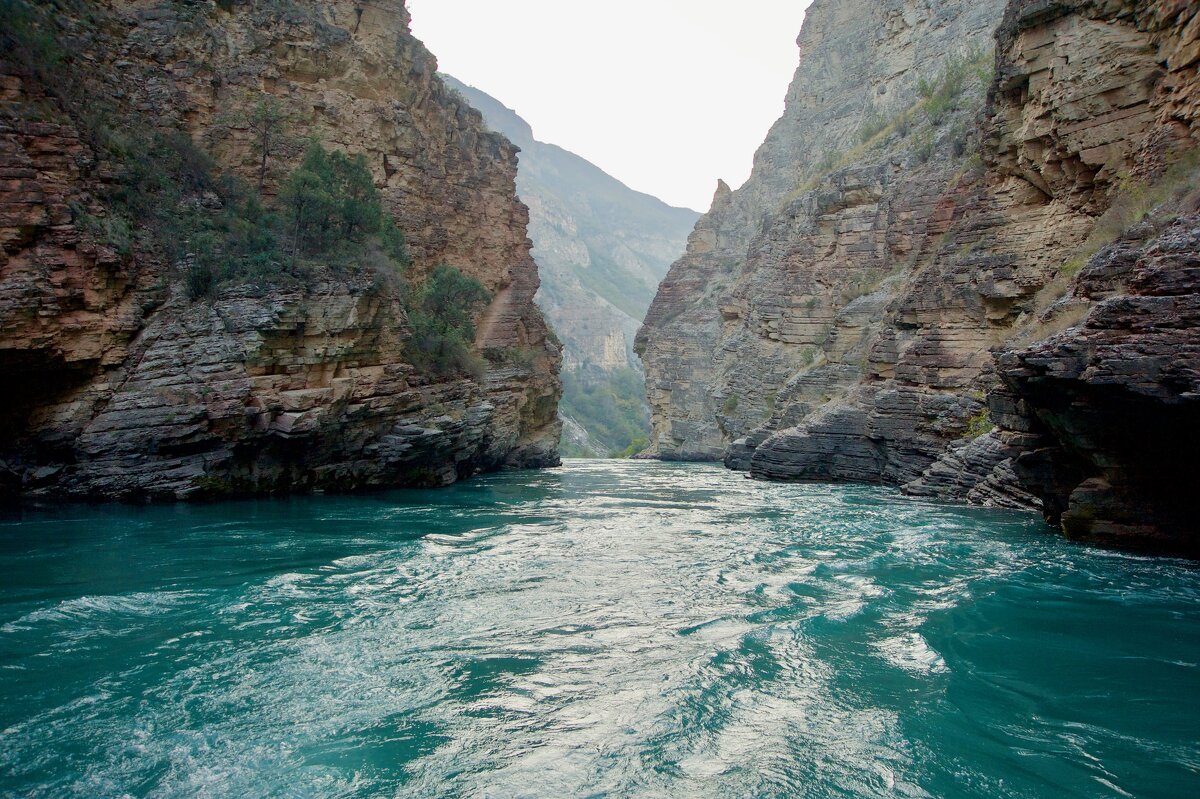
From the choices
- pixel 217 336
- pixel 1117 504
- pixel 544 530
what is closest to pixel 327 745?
pixel 544 530

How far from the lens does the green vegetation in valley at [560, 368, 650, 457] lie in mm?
107125

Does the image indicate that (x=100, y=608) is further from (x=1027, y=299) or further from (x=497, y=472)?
(x=497, y=472)

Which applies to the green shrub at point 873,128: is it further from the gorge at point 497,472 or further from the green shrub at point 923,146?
the gorge at point 497,472

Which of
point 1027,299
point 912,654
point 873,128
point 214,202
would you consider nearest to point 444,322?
point 214,202

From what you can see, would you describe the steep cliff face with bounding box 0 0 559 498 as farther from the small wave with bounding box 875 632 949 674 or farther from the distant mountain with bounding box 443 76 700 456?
the distant mountain with bounding box 443 76 700 456

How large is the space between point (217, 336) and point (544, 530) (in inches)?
340

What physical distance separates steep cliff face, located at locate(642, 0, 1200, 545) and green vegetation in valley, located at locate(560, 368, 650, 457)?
6997 cm

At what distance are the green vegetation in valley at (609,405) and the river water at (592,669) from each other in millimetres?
89936

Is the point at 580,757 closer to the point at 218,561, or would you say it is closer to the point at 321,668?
the point at 321,668

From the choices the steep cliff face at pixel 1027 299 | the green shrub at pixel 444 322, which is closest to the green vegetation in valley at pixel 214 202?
the green shrub at pixel 444 322

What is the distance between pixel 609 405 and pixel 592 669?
110 meters

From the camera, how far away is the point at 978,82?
32281 millimetres

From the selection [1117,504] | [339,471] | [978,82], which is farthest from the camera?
[978,82]

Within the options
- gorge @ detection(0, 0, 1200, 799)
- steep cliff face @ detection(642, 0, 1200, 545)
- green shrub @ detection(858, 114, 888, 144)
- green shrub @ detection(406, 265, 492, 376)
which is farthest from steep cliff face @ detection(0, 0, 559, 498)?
green shrub @ detection(858, 114, 888, 144)
